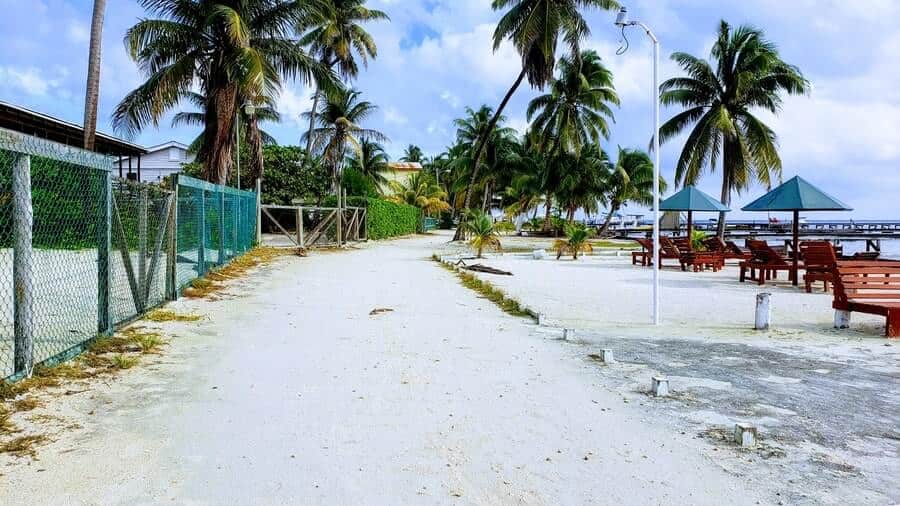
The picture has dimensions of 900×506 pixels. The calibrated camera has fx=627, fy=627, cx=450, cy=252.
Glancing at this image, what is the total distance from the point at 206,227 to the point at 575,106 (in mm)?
31007

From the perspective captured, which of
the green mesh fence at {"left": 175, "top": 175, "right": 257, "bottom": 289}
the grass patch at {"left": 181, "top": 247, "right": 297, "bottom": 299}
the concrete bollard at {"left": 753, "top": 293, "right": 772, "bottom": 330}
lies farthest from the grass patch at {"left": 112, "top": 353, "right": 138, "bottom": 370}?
the concrete bollard at {"left": 753, "top": 293, "right": 772, "bottom": 330}

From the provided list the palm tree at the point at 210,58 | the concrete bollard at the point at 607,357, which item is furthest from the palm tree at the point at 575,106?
the concrete bollard at the point at 607,357

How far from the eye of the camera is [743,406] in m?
4.73

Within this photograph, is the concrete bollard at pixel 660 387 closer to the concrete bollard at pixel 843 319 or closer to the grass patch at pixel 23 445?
the grass patch at pixel 23 445

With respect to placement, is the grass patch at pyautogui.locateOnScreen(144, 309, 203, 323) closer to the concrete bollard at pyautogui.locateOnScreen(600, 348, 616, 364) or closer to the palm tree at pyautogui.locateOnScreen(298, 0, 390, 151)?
the concrete bollard at pyautogui.locateOnScreen(600, 348, 616, 364)

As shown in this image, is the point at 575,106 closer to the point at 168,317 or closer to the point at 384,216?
the point at 384,216

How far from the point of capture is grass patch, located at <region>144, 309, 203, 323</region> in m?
7.68

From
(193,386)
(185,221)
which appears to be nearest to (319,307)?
(185,221)

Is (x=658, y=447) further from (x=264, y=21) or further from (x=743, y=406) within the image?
(x=264, y=21)

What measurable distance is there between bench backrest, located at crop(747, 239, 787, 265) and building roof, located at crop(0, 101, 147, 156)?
63.2ft

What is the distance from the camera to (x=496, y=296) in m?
10.8

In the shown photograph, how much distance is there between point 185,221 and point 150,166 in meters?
35.6

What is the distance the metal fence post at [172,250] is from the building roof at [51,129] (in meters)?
11.9

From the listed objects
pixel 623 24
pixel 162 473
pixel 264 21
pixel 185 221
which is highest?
pixel 264 21
